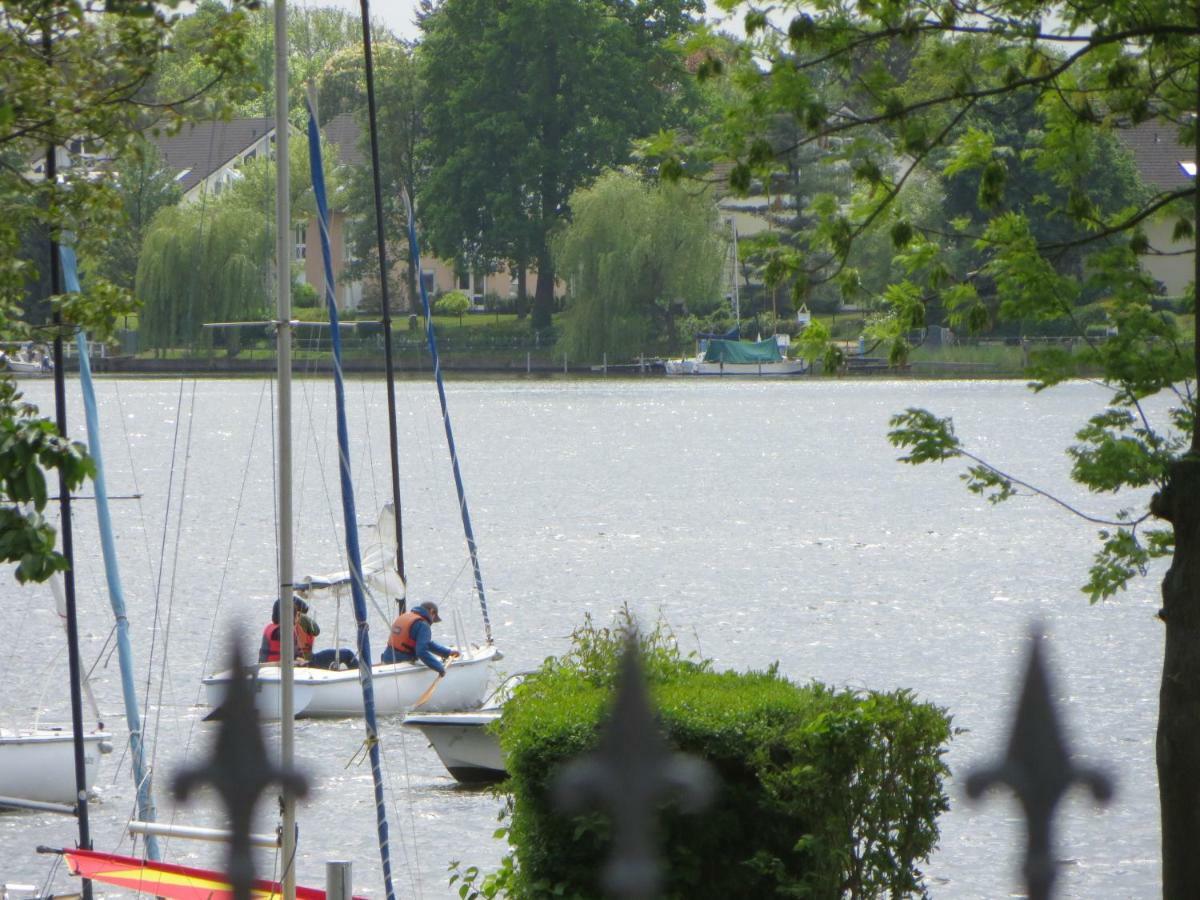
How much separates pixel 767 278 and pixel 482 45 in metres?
95.3

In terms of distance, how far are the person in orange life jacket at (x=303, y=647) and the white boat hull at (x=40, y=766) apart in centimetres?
338

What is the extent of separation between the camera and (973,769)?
3.21 metres

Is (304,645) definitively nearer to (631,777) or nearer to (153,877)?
(153,877)

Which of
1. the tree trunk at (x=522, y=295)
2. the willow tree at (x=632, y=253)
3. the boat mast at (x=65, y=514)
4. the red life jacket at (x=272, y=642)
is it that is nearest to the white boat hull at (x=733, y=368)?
the tree trunk at (x=522, y=295)

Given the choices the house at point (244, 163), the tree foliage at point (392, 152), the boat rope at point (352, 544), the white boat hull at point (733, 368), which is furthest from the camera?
the white boat hull at point (733, 368)

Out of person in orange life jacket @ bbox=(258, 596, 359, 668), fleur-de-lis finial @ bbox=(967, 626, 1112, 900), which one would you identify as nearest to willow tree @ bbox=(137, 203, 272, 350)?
person in orange life jacket @ bbox=(258, 596, 359, 668)

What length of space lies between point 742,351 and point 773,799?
10826cm

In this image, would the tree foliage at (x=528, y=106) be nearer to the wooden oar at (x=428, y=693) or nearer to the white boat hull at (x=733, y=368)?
the white boat hull at (x=733, y=368)

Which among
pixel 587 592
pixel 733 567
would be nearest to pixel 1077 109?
pixel 587 592

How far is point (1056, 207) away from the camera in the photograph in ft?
39.2

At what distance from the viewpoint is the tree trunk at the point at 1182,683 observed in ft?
31.7

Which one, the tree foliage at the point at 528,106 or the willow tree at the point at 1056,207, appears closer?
the willow tree at the point at 1056,207

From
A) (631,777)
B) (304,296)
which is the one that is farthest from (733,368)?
(631,777)

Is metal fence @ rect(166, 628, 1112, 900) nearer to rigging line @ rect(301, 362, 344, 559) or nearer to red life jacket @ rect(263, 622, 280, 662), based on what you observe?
rigging line @ rect(301, 362, 344, 559)
